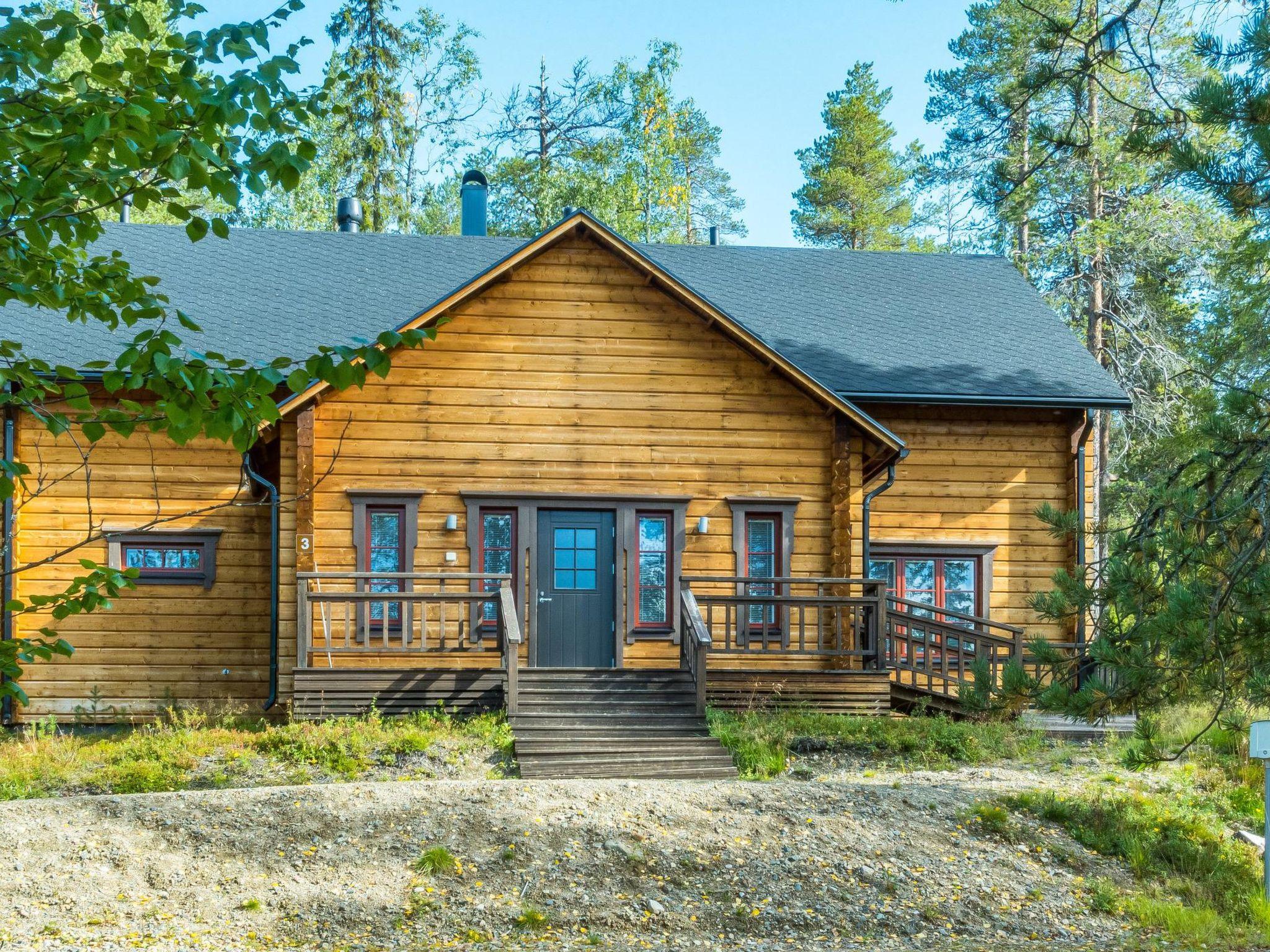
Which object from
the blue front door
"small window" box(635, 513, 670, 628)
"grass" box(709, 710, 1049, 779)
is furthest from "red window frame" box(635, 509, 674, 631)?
"grass" box(709, 710, 1049, 779)

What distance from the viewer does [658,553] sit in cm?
1516

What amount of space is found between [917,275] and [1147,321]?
10.6m

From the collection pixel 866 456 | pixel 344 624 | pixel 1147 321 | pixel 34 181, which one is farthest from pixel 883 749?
pixel 1147 321

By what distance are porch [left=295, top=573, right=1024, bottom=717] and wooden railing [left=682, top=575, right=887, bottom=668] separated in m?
0.02

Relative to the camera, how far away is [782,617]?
14.8m

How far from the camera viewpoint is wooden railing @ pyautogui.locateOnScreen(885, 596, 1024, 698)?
14211 mm

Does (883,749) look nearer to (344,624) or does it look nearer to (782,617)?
(782,617)

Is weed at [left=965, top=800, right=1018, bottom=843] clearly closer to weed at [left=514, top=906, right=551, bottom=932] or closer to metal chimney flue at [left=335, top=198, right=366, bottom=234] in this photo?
weed at [left=514, top=906, right=551, bottom=932]

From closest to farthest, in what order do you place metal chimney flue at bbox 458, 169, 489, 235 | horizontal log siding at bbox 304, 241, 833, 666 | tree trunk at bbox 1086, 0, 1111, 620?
horizontal log siding at bbox 304, 241, 833, 666
metal chimney flue at bbox 458, 169, 489, 235
tree trunk at bbox 1086, 0, 1111, 620

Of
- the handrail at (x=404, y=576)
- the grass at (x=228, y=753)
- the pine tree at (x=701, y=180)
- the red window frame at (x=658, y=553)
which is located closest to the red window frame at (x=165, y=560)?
the grass at (x=228, y=753)

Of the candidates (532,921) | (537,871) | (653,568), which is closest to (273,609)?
(653,568)

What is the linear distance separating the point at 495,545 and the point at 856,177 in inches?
1092

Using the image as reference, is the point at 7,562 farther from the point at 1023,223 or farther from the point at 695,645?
the point at 1023,223

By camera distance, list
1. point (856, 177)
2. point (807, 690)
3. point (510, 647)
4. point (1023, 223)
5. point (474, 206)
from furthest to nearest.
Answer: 1. point (856, 177)
2. point (1023, 223)
3. point (474, 206)
4. point (807, 690)
5. point (510, 647)
